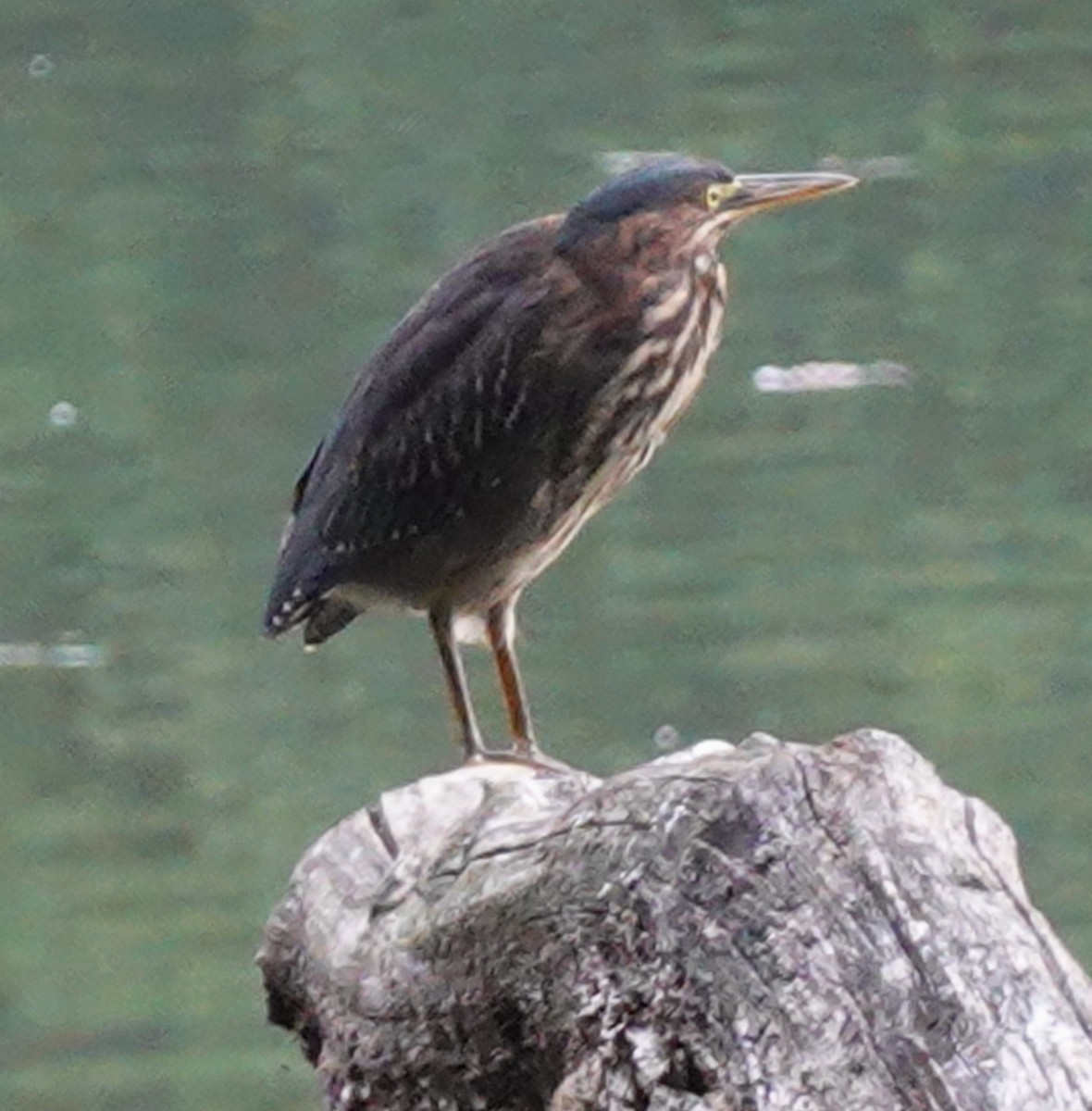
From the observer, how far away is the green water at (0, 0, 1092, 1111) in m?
7.60

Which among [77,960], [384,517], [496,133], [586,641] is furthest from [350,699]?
[496,133]

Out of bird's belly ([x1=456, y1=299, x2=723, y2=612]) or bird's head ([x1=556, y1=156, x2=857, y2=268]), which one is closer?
bird's head ([x1=556, y1=156, x2=857, y2=268])

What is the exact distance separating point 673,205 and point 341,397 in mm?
5851

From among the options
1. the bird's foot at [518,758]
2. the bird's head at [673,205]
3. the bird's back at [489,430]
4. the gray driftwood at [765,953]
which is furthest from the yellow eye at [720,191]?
the gray driftwood at [765,953]

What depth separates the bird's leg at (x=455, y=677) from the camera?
4.39 metres

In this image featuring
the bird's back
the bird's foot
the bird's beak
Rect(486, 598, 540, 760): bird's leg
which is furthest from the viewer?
Rect(486, 598, 540, 760): bird's leg

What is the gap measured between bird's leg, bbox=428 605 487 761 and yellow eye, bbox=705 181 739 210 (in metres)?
0.63

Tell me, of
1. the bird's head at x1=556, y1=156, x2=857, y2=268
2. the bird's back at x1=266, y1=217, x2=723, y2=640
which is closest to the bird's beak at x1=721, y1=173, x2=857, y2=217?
the bird's head at x1=556, y1=156, x2=857, y2=268

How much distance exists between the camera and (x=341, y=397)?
32.5ft

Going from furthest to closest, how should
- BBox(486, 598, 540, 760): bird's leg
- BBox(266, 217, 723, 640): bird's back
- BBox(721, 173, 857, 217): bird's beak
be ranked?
1. BBox(486, 598, 540, 760): bird's leg
2. BBox(266, 217, 723, 640): bird's back
3. BBox(721, 173, 857, 217): bird's beak

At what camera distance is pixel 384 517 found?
4.34 meters

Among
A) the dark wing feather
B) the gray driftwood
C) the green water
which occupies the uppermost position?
the gray driftwood

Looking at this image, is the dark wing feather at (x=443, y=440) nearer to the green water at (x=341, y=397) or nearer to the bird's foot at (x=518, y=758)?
the bird's foot at (x=518, y=758)

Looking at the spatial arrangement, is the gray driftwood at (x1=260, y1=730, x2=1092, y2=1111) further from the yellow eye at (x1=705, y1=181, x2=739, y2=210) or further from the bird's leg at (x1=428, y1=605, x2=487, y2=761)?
the bird's leg at (x1=428, y1=605, x2=487, y2=761)
